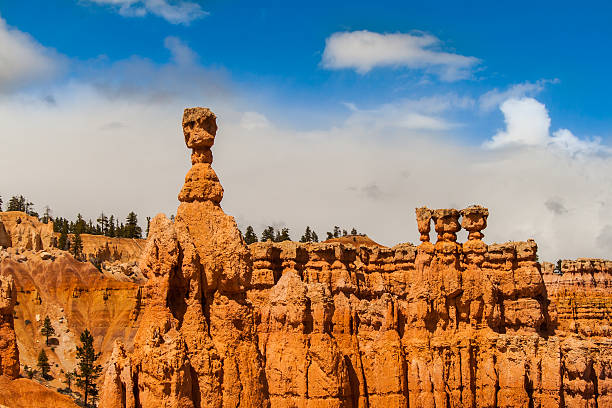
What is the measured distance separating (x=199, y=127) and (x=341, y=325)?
18519 mm

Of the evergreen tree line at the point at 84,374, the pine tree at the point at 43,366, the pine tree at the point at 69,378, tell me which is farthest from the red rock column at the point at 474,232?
the pine tree at the point at 43,366

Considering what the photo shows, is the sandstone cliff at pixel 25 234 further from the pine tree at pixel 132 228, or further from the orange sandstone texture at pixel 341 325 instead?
the orange sandstone texture at pixel 341 325

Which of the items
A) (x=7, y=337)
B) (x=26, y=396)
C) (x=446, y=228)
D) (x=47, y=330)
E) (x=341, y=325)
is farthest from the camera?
(x=47, y=330)

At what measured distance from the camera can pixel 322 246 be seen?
43.8 metres

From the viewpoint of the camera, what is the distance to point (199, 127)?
832 inches

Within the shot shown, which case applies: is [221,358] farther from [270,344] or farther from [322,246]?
[322,246]

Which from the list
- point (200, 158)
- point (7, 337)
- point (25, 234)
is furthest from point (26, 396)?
point (25, 234)

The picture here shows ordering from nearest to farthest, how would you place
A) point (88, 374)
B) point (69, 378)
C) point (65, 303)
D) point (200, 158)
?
point (200, 158) < point (88, 374) < point (69, 378) < point (65, 303)

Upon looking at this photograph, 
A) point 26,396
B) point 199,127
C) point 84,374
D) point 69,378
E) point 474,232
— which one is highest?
point 199,127

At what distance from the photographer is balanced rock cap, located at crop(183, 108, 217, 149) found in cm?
2098

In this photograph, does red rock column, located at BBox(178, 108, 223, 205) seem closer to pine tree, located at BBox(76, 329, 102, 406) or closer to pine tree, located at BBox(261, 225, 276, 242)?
pine tree, located at BBox(76, 329, 102, 406)

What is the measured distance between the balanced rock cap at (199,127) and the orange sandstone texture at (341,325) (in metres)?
0.03

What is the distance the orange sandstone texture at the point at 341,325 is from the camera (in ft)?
59.8

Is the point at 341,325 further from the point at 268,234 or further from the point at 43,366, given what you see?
the point at 268,234
